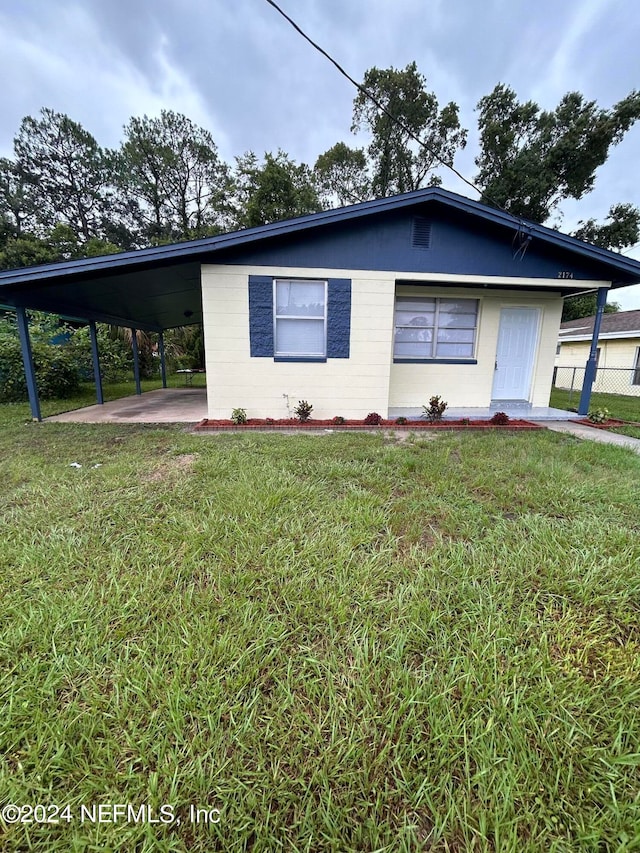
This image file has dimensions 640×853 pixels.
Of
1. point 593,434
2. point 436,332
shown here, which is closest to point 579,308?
point 436,332

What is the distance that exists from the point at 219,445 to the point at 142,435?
161 cm

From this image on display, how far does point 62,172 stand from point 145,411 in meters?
30.8

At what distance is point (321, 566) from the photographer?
2240 mm

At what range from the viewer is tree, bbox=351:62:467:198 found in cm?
1922

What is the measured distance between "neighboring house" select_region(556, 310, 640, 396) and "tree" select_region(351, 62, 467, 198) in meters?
11.9

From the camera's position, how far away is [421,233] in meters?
6.34

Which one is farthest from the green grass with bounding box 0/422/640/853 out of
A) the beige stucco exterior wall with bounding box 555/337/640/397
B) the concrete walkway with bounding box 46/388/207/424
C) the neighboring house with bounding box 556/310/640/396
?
the beige stucco exterior wall with bounding box 555/337/640/397

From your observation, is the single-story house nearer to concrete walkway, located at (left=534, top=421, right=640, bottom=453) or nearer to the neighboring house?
concrete walkway, located at (left=534, top=421, right=640, bottom=453)

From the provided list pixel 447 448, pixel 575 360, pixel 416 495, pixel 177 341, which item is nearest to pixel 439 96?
pixel 575 360

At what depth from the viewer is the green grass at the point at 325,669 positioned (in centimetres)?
109

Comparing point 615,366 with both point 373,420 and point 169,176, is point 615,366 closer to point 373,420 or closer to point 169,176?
point 373,420

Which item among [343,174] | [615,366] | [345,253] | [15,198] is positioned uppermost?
[343,174]

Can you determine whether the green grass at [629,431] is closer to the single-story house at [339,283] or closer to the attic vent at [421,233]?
the single-story house at [339,283]

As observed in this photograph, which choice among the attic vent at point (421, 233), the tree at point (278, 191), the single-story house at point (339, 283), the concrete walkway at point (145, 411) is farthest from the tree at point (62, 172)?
the attic vent at point (421, 233)
